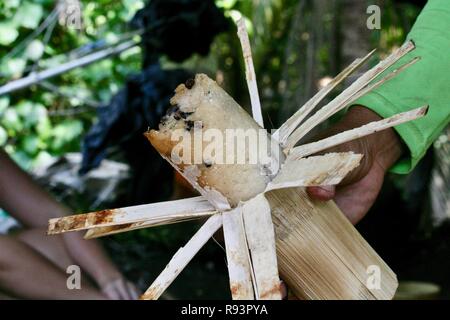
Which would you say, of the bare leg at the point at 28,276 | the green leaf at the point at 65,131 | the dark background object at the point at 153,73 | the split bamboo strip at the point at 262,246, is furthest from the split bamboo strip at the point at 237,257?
the green leaf at the point at 65,131

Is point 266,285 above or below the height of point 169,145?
below

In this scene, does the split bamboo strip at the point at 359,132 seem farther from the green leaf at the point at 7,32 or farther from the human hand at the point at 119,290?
the green leaf at the point at 7,32

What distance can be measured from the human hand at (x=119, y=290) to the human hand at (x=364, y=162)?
0.96 meters

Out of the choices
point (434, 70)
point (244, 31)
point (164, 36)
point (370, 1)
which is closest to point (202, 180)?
point (244, 31)

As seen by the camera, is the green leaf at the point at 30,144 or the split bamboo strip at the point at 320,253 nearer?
the split bamboo strip at the point at 320,253

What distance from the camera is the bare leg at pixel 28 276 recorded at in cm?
156

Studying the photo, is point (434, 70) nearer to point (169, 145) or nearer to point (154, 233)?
point (169, 145)

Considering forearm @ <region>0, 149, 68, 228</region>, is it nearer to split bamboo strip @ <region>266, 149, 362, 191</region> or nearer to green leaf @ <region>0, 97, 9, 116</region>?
green leaf @ <region>0, 97, 9, 116</region>

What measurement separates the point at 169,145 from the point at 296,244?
19 centimetres

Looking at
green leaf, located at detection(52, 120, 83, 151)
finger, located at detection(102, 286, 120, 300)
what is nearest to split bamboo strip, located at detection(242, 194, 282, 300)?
finger, located at detection(102, 286, 120, 300)

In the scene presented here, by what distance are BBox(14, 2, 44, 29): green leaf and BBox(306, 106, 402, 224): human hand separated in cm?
222

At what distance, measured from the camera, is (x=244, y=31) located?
0.76m

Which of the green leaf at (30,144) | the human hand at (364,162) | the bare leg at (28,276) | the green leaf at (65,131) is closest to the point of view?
the human hand at (364,162)

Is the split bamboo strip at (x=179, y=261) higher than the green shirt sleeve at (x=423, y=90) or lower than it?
lower
